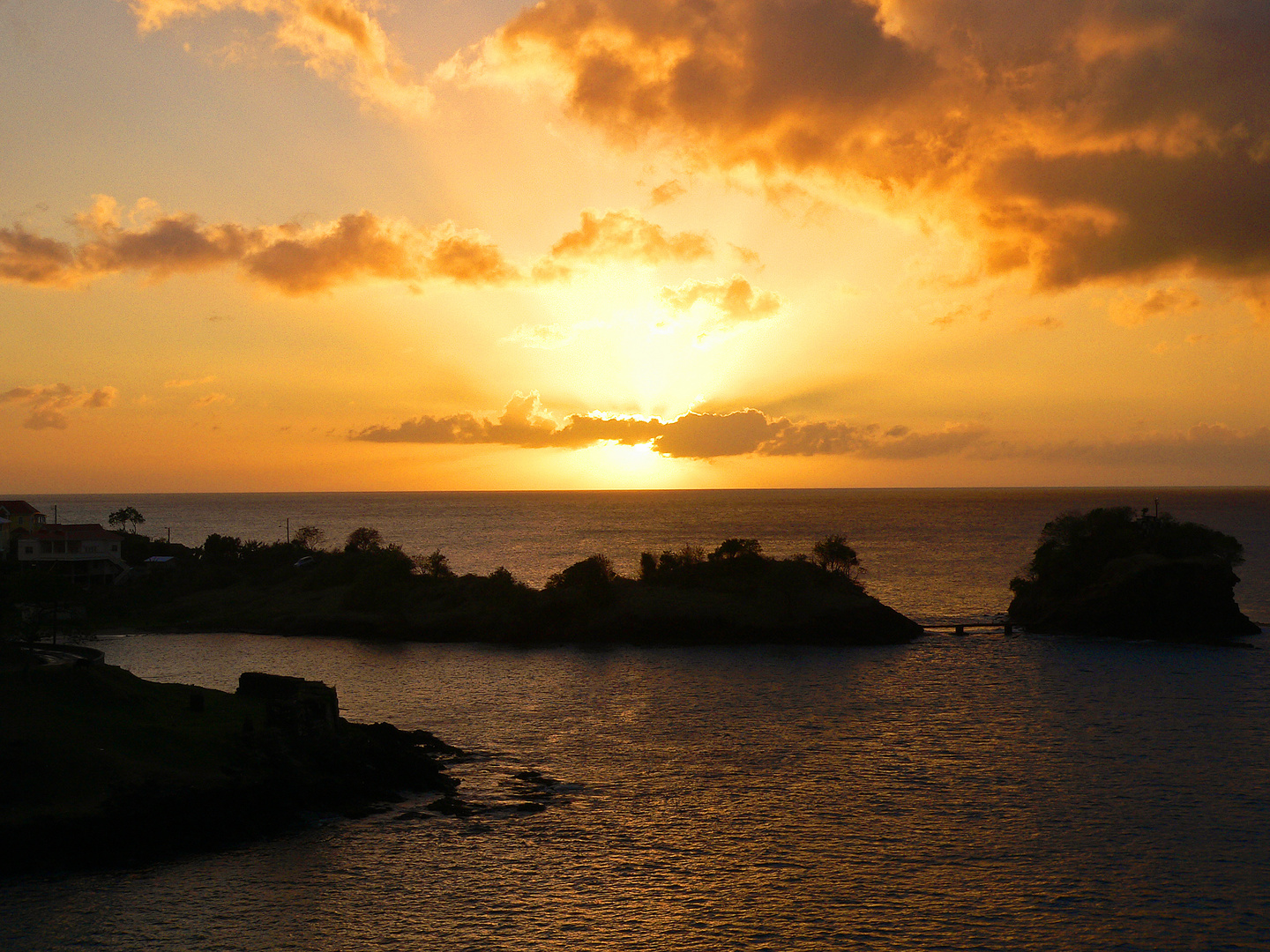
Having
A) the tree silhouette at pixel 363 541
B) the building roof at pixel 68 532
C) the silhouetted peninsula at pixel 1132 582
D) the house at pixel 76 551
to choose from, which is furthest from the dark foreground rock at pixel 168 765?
the building roof at pixel 68 532

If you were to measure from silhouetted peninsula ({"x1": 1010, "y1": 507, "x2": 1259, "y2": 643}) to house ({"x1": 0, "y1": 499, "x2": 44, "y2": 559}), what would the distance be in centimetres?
13125

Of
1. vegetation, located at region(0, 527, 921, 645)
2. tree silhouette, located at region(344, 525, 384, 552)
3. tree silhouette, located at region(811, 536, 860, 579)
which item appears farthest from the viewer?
tree silhouette, located at region(344, 525, 384, 552)

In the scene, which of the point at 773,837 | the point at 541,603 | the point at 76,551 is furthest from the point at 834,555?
the point at 76,551

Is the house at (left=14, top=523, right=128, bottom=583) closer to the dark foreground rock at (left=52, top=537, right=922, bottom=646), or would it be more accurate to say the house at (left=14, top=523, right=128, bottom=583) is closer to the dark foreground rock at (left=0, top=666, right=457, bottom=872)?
the dark foreground rock at (left=52, top=537, right=922, bottom=646)

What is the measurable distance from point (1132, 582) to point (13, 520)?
150634 millimetres

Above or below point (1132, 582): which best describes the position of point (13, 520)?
above

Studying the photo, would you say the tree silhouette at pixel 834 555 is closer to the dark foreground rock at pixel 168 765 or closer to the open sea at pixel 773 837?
the open sea at pixel 773 837

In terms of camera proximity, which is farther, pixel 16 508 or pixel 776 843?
pixel 16 508

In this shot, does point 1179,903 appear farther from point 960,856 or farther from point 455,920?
point 455,920

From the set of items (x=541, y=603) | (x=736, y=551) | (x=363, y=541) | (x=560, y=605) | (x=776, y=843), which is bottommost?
(x=776, y=843)

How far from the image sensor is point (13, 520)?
139750 millimetres

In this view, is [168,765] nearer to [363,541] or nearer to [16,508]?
[363,541]

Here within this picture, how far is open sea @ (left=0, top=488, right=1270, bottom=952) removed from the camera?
34.7m

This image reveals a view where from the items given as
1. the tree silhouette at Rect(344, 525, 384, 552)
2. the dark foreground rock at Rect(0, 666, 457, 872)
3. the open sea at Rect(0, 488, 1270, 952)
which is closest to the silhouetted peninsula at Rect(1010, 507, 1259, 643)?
the open sea at Rect(0, 488, 1270, 952)
